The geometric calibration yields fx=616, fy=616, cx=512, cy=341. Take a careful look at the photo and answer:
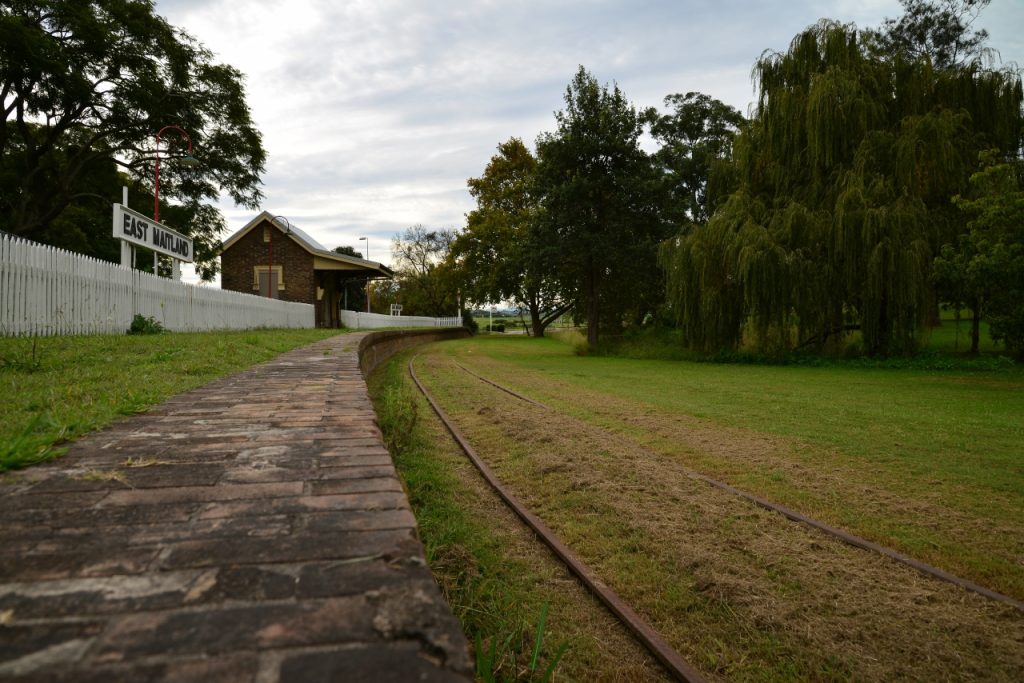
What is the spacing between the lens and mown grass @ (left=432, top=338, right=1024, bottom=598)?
147 inches

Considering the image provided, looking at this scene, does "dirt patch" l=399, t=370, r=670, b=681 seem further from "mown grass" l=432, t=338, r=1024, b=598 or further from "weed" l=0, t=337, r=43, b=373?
"weed" l=0, t=337, r=43, b=373

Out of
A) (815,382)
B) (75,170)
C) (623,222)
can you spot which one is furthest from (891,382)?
(75,170)

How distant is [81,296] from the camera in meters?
11.3

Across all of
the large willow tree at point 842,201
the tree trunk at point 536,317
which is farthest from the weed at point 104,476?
the tree trunk at point 536,317

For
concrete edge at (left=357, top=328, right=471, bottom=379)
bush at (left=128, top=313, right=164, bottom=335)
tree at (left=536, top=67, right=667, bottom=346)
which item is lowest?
concrete edge at (left=357, top=328, right=471, bottom=379)

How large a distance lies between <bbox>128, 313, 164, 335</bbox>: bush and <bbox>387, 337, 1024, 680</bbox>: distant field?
810cm

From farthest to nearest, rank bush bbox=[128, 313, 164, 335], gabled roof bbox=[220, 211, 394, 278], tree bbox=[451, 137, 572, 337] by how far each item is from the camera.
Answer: tree bbox=[451, 137, 572, 337]
gabled roof bbox=[220, 211, 394, 278]
bush bbox=[128, 313, 164, 335]

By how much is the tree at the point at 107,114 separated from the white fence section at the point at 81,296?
1089cm

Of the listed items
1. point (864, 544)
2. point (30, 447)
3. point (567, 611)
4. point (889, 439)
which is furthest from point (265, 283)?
point (864, 544)

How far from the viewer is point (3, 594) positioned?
1376 mm

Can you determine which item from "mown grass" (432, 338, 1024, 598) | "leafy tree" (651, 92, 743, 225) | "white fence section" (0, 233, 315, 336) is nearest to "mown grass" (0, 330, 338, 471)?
"white fence section" (0, 233, 315, 336)

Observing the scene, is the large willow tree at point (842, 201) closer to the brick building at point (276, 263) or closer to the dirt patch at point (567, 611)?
the dirt patch at point (567, 611)

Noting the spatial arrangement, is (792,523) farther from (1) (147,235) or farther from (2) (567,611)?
(1) (147,235)

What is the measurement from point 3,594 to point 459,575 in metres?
2.03
